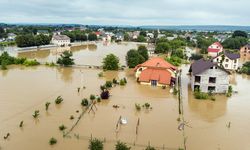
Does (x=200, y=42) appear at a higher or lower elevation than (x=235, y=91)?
higher

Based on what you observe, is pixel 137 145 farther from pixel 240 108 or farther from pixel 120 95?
pixel 240 108

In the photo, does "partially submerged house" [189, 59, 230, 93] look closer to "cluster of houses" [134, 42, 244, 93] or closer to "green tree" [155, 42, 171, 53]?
"cluster of houses" [134, 42, 244, 93]

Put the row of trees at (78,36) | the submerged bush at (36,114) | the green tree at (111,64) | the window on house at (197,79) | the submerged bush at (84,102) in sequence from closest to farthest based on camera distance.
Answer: the submerged bush at (36,114) → the submerged bush at (84,102) → the window on house at (197,79) → the green tree at (111,64) → the row of trees at (78,36)

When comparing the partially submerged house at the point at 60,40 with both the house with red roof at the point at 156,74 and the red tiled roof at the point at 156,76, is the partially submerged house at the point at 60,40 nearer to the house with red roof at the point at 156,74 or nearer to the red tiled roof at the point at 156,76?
the house with red roof at the point at 156,74

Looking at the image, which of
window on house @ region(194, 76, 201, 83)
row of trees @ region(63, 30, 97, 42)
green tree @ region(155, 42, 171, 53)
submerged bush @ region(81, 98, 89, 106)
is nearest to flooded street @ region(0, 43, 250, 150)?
submerged bush @ region(81, 98, 89, 106)

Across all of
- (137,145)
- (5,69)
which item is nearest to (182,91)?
(137,145)

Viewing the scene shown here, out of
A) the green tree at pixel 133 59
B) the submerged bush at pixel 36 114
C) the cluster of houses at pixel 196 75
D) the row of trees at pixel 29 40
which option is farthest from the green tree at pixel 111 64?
the row of trees at pixel 29 40

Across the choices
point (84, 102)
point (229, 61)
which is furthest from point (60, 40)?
point (84, 102)

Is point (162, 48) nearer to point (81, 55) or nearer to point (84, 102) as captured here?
point (81, 55)
